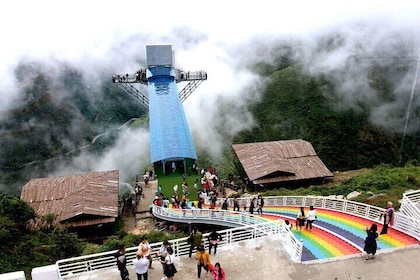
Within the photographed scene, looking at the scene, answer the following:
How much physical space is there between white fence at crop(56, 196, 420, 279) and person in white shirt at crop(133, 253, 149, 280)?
1148mm

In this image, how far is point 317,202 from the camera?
921 inches

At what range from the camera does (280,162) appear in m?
35.3

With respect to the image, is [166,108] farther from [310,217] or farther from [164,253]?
[164,253]

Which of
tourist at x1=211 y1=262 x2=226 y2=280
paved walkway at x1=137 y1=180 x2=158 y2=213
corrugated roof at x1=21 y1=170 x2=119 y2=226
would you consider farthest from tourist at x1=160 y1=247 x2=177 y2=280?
paved walkway at x1=137 y1=180 x2=158 y2=213

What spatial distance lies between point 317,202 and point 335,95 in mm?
33162

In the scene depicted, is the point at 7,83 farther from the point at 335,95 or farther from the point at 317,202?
the point at 317,202

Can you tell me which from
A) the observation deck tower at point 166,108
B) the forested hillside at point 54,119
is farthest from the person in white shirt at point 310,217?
the forested hillside at point 54,119

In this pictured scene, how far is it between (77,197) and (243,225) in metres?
14.0

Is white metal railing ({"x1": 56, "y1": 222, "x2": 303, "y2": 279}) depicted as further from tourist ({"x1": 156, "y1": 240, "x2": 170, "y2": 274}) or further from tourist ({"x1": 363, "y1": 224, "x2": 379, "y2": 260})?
tourist ({"x1": 363, "y1": 224, "x2": 379, "y2": 260})

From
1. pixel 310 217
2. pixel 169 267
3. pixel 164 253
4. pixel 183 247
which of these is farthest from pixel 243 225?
pixel 169 267

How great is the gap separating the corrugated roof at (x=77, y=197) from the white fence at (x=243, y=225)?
13.9 ft

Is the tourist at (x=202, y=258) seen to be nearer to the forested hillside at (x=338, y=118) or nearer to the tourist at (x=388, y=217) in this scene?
the tourist at (x=388, y=217)

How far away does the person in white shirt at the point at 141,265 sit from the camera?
13.0 m

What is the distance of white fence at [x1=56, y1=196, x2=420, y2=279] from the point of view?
14852 mm
